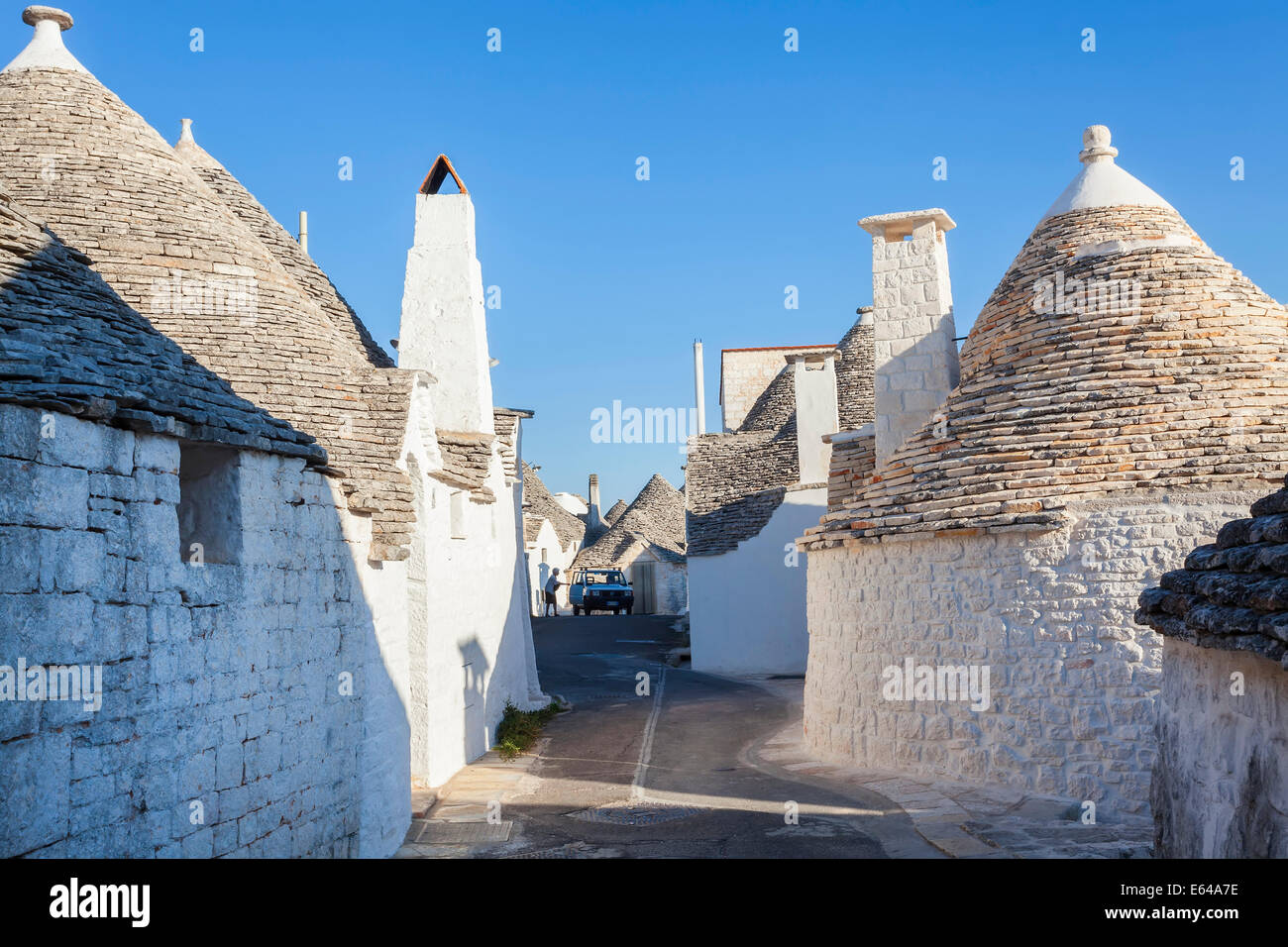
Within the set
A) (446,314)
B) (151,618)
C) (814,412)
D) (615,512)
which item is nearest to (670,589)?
(615,512)

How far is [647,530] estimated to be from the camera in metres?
44.3

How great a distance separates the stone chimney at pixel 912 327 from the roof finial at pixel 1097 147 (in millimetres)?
1804

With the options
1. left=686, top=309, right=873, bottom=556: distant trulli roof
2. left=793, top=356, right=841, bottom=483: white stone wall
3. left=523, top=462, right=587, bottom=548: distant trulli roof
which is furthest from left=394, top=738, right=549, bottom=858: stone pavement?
left=523, top=462, right=587, bottom=548: distant trulli roof

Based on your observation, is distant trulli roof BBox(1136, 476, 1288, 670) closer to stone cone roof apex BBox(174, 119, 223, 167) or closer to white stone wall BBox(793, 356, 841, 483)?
stone cone roof apex BBox(174, 119, 223, 167)

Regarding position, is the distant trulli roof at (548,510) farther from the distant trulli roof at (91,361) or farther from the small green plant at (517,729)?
the distant trulli roof at (91,361)

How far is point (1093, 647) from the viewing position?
984cm

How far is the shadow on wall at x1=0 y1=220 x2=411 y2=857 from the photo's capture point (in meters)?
4.53

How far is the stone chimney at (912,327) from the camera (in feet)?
46.2

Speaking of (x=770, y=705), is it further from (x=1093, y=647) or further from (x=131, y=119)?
(x=131, y=119)

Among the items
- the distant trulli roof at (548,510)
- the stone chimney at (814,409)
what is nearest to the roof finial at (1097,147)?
the stone chimney at (814,409)

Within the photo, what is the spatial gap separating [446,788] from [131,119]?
7577mm

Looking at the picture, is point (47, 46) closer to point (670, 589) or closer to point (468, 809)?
point (468, 809)

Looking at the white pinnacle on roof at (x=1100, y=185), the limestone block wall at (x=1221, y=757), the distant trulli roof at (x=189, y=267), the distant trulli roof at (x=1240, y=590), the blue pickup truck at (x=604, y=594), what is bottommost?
the blue pickup truck at (x=604, y=594)
